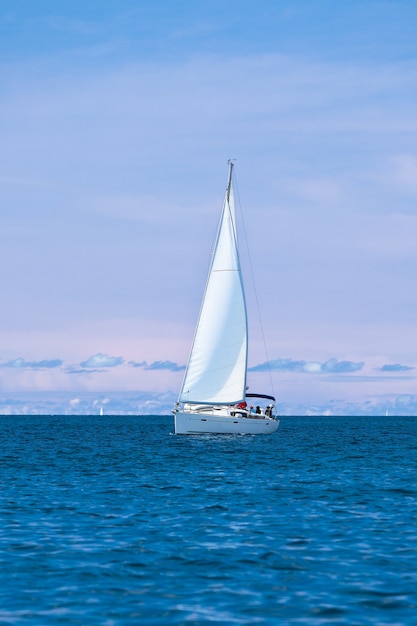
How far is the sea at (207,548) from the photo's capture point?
1816cm

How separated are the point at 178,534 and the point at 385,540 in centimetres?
653

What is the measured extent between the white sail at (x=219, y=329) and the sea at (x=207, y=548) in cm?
3454

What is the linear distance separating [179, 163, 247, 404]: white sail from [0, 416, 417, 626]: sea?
34.5 meters

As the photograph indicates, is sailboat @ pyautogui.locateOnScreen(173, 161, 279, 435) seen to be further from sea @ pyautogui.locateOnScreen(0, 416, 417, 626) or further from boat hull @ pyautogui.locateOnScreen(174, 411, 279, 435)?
sea @ pyautogui.locateOnScreen(0, 416, 417, 626)

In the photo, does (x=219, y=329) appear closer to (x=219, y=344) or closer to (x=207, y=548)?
(x=219, y=344)

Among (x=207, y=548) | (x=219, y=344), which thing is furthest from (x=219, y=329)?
(x=207, y=548)

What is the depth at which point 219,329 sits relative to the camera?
8281 centimetres

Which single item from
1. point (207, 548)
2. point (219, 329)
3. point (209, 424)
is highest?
point (219, 329)

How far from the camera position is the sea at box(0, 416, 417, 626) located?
715 inches

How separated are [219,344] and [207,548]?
5832cm

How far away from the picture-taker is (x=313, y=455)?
219ft

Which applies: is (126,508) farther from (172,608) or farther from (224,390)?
(224,390)

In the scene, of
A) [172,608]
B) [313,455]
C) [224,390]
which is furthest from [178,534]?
[224,390]

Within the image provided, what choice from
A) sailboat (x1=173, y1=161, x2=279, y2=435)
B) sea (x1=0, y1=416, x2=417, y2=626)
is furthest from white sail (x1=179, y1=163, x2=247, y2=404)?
sea (x1=0, y1=416, x2=417, y2=626)
